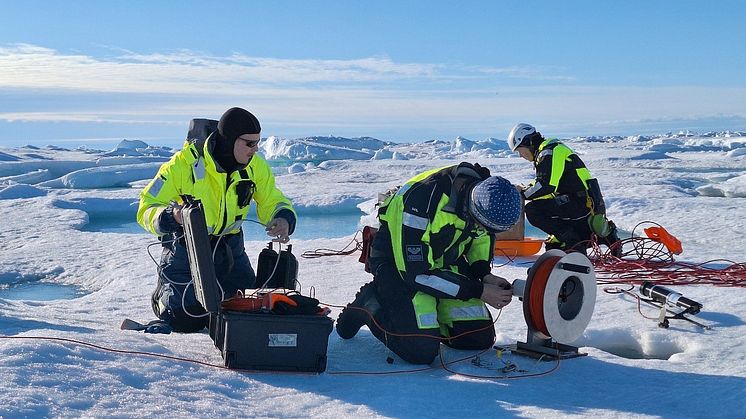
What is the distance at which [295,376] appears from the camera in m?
2.96

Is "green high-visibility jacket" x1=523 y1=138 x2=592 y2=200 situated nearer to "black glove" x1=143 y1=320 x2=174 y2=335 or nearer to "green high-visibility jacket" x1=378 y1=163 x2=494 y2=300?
"green high-visibility jacket" x1=378 y1=163 x2=494 y2=300

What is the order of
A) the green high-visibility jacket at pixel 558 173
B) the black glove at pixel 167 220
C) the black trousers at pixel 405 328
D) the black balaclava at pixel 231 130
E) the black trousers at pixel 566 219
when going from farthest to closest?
the black trousers at pixel 566 219, the green high-visibility jacket at pixel 558 173, the black balaclava at pixel 231 130, the black glove at pixel 167 220, the black trousers at pixel 405 328

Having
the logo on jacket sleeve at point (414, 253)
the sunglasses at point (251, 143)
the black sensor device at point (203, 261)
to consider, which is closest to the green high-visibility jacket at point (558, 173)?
the logo on jacket sleeve at point (414, 253)

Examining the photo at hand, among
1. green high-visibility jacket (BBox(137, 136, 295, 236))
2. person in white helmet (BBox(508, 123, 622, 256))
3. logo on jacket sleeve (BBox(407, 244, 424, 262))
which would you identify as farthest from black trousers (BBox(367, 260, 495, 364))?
person in white helmet (BBox(508, 123, 622, 256))

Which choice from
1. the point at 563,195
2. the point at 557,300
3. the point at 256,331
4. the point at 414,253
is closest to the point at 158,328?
the point at 256,331

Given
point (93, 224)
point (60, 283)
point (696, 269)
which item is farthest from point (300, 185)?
point (696, 269)

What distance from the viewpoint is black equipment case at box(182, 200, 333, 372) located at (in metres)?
2.87

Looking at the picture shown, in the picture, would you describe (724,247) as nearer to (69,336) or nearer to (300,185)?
(69,336)

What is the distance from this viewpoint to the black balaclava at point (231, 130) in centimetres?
357

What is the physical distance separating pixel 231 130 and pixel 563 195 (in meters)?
3.73

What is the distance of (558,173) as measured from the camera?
20.3 feet

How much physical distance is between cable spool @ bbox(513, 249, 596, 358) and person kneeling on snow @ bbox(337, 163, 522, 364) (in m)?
0.16

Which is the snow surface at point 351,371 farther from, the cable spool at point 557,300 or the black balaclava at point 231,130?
the black balaclava at point 231,130

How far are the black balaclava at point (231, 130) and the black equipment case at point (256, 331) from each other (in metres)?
0.67
